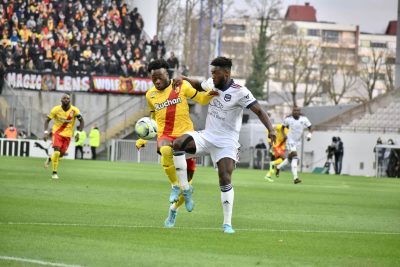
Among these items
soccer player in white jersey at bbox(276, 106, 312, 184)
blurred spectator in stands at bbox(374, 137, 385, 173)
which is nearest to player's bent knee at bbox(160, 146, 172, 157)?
soccer player in white jersey at bbox(276, 106, 312, 184)

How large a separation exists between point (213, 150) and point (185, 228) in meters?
1.16

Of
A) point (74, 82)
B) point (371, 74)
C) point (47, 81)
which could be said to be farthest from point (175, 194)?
point (371, 74)

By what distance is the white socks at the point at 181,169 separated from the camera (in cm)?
1567

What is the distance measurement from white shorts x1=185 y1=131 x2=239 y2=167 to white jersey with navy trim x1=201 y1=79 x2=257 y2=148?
55mm

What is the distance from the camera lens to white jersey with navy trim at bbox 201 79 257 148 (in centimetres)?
1475

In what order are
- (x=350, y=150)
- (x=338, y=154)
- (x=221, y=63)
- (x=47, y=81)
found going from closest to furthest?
(x=221, y=63)
(x=338, y=154)
(x=47, y=81)
(x=350, y=150)

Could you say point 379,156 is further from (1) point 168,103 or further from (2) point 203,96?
(2) point 203,96

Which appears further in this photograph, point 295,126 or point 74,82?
point 74,82

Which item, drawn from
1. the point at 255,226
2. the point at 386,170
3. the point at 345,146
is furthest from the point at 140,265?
the point at 345,146

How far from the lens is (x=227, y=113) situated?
48.7 ft

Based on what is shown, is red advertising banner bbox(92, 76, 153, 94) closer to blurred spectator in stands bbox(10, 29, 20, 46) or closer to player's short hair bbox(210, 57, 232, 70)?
blurred spectator in stands bbox(10, 29, 20, 46)

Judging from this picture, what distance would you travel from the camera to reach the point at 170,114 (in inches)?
689

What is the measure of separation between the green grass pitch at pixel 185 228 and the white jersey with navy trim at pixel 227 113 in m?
1.29

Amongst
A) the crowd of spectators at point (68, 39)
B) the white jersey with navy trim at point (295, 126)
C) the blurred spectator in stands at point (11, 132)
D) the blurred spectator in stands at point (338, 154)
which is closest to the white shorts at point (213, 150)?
the white jersey with navy trim at point (295, 126)
